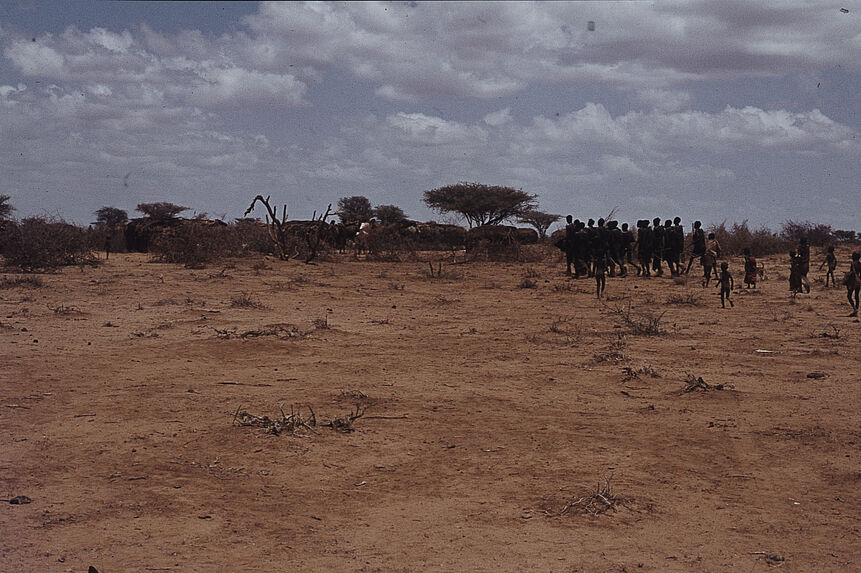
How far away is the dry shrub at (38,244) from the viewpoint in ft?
59.7

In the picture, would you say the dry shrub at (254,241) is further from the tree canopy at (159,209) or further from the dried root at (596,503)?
the dried root at (596,503)

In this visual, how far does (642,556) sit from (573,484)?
1.04 metres

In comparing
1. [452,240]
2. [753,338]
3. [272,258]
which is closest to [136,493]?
[753,338]

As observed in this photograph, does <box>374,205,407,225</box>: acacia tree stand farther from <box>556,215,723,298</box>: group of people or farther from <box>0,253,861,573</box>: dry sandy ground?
<box>0,253,861,573</box>: dry sandy ground

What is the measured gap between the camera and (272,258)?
25.7 metres

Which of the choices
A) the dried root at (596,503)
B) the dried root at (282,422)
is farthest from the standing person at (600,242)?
the dried root at (596,503)

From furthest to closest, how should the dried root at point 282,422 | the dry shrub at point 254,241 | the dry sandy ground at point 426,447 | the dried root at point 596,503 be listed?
the dry shrub at point 254,241 < the dried root at point 282,422 < the dried root at point 596,503 < the dry sandy ground at point 426,447

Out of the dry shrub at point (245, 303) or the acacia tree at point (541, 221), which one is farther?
the acacia tree at point (541, 221)

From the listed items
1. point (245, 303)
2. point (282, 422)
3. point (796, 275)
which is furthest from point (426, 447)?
A: point (796, 275)

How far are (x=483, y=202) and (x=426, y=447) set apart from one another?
96.4 ft

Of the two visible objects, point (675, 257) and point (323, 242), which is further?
point (323, 242)

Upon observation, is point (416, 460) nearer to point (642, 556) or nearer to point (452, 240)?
point (642, 556)

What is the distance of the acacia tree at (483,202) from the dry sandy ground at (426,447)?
930 inches

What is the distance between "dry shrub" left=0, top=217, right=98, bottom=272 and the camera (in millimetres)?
18203
